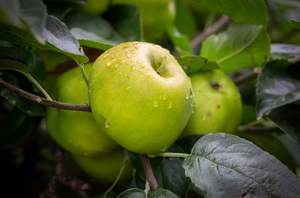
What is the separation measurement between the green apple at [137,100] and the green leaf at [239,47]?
0.33 m

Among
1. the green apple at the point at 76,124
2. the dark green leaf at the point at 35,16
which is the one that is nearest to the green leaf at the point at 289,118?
the green apple at the point at 76,124

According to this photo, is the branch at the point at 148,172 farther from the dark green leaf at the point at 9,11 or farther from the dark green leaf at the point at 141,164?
the dark green leaf at the point at 9,11

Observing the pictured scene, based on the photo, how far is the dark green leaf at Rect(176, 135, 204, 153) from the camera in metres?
0.60

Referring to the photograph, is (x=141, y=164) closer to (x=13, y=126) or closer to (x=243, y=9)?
(x=13, y=126)

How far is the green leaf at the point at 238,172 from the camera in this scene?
458 millimetres

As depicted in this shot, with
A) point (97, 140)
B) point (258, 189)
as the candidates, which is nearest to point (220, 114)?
point (258, 189)

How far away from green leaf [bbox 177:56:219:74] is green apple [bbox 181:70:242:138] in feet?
0.06

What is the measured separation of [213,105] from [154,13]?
1.76 ft

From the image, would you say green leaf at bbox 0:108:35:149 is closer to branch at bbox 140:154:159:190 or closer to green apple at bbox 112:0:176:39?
branch at bbox 140:154:159:190

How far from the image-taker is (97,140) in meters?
0.59

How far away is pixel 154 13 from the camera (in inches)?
38.7

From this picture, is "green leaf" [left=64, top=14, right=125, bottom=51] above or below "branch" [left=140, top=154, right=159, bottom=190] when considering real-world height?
above

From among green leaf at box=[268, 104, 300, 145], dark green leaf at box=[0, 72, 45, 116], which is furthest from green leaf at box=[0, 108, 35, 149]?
green leaf at box=[268, 104, 300, 145]

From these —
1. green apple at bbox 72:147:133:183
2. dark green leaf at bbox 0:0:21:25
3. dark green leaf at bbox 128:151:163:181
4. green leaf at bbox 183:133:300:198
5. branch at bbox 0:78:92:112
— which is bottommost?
green apple at bbox 72:147:133:183
